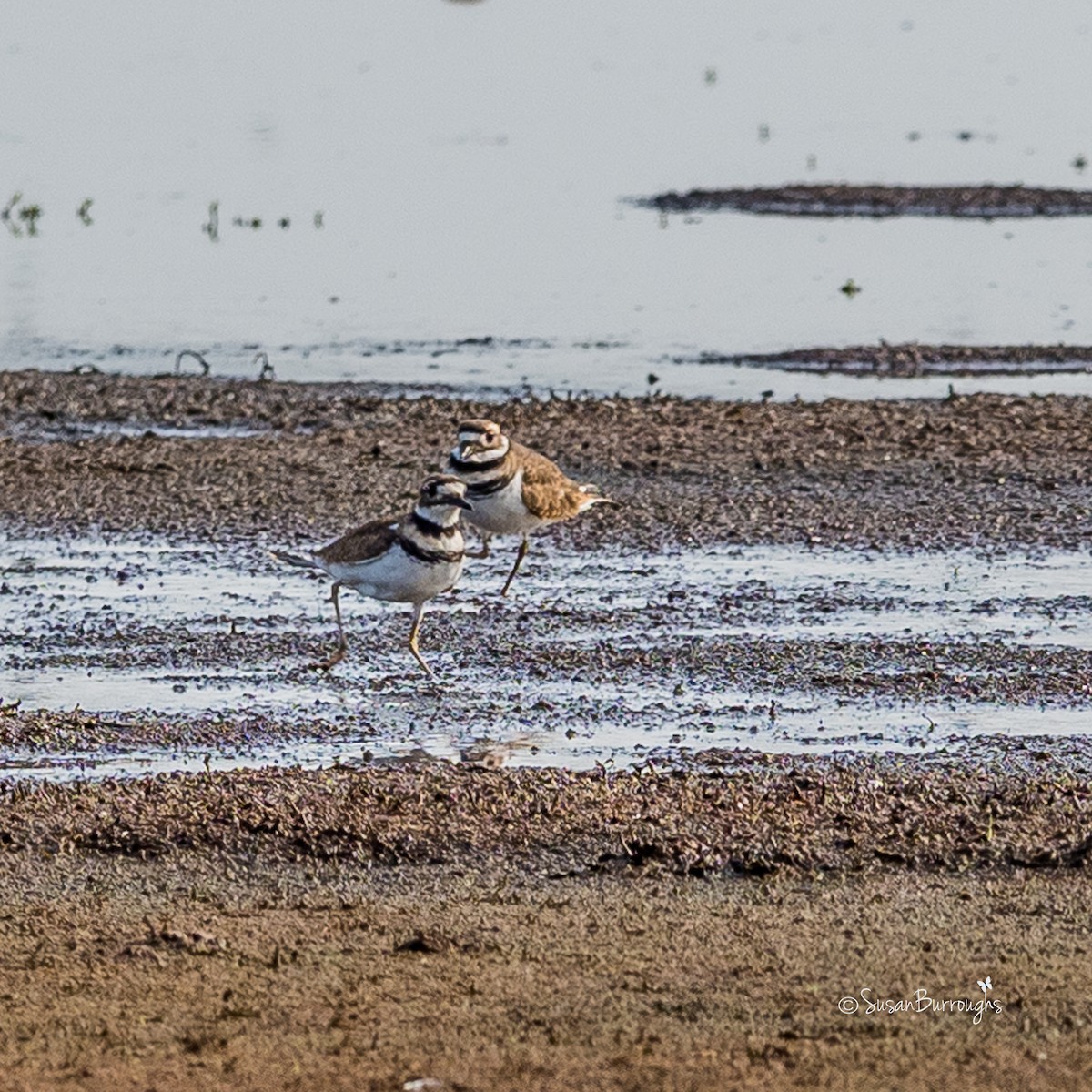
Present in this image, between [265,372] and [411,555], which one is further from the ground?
[411,555]

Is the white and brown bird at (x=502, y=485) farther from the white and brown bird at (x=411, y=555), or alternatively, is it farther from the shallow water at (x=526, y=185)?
the shallow water at (x=526, y=185)

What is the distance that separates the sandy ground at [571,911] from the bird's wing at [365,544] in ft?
1.68

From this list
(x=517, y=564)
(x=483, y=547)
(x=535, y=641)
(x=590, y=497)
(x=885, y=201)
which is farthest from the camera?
(x=885, y=201)

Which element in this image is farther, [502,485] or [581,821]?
[502,485]

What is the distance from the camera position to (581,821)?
28.0ft

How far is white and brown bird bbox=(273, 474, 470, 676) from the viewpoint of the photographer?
37.0ft

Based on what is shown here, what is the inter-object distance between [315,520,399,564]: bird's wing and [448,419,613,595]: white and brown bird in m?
1.64

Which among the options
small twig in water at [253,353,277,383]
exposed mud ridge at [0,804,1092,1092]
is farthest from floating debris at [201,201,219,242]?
exposed mud ridge at [0,804,1092,1092]

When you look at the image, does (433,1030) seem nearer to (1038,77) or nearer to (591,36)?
(1038,77)

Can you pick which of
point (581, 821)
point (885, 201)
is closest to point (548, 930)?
point (581, 821)

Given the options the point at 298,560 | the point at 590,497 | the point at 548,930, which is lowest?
the point at 590,497

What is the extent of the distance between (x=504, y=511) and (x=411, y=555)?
6.91 feet

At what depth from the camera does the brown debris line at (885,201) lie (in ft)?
112

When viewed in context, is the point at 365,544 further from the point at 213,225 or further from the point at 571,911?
the point at 213,225
